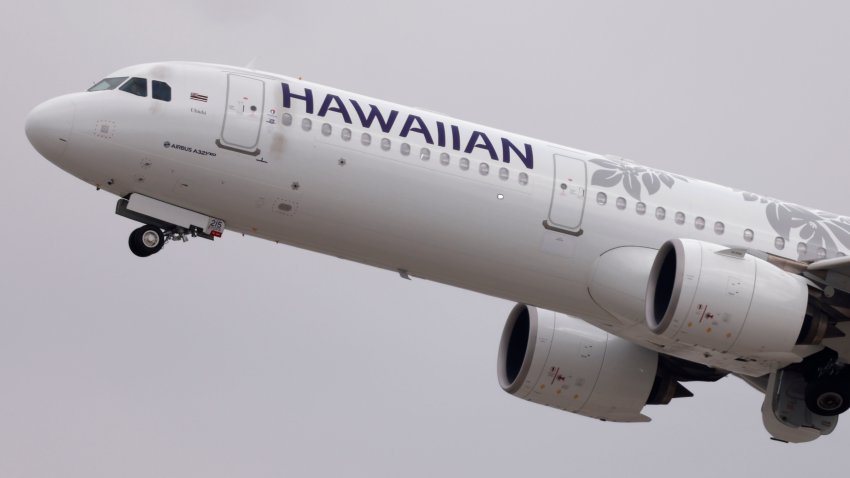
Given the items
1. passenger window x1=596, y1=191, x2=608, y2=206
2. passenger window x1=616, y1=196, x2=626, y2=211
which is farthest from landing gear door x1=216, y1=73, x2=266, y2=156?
passenger window x1=616, y1=196, x2=626, y2=211

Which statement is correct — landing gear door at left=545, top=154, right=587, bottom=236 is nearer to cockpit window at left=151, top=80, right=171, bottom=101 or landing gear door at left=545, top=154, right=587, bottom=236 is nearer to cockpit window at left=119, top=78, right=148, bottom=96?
cockpit window at left=151, top=80, right=171, bottom=101

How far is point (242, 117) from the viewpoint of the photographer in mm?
29109

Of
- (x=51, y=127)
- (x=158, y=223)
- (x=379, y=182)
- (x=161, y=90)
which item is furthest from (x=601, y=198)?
(x=51, y=127)

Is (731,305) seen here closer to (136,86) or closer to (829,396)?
(829,396)

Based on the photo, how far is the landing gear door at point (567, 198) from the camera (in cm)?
3050

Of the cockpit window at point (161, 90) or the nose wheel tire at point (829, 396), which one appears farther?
the nose wheel tire at point (829, 396)

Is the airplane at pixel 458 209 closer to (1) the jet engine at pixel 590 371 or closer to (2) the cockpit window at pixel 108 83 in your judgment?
(2) the cockpit window at pixel 108 83

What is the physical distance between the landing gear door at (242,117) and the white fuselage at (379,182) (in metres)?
0.03

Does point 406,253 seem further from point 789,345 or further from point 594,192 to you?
point 789,345

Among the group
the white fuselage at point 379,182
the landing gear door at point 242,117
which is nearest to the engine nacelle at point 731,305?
the white fuselage at point 379,182

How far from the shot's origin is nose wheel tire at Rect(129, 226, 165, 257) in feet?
96.2

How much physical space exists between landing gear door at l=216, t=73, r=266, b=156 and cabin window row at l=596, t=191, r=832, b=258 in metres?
7.17

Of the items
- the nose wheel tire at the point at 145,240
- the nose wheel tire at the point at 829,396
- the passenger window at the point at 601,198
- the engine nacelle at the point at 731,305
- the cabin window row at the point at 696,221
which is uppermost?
the passenger window at the point at 601,198

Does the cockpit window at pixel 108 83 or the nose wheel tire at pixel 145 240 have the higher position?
the cockpit window at pixel 108 83
